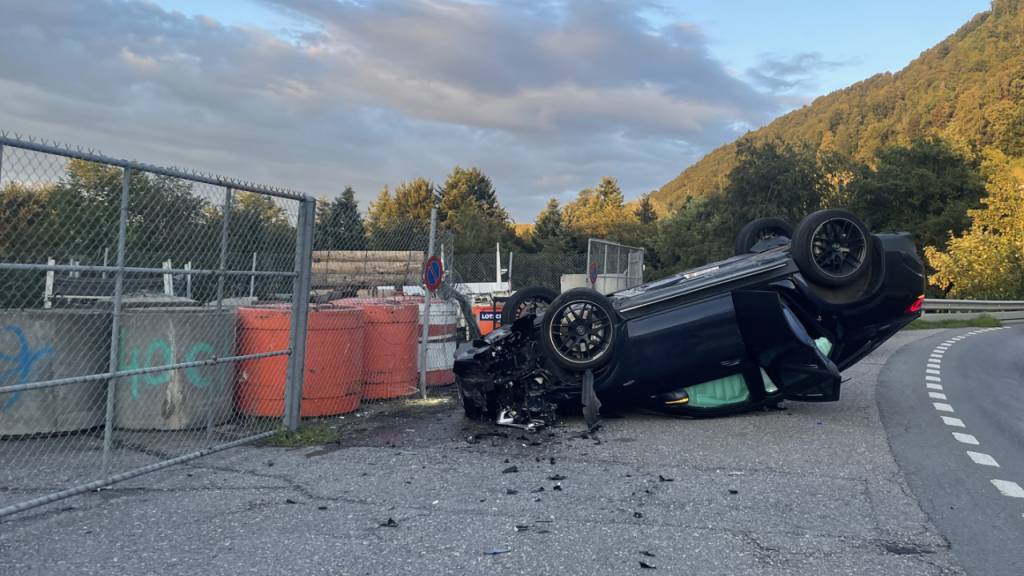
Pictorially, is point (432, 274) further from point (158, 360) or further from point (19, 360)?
point (19, 360)

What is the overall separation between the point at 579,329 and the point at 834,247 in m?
2.83

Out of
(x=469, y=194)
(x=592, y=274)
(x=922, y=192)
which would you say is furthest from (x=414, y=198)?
(x=592, y=274)

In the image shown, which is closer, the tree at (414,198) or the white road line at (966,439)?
the white road line at (966,439)

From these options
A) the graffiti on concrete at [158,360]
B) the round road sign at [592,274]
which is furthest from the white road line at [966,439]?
the round road sign at [592,274]

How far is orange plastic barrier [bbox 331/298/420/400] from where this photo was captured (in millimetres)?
9203

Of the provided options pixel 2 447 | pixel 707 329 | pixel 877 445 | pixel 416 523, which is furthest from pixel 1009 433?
pixel 2 447

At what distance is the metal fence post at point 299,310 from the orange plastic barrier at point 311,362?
0.98 ft

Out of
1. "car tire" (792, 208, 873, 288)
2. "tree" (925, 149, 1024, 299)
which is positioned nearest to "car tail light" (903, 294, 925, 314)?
"car tire" (792, 208, 873, 288)

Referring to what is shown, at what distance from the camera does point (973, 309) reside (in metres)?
29.8

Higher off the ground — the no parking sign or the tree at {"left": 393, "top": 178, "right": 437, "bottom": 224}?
the tree at {"left": 393, "top": 178, "right": 437, "bottom": 224}

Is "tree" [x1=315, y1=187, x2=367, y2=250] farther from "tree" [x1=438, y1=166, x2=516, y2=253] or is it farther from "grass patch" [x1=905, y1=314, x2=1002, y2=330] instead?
"tree" [x1=438, y1=166, x2=516, y2=253]

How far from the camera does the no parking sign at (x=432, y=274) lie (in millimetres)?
9422

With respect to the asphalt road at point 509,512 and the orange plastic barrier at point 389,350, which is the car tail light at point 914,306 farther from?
the orange plastic barrier at point 389,350

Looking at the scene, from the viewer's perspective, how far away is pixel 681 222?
59.0 meters
